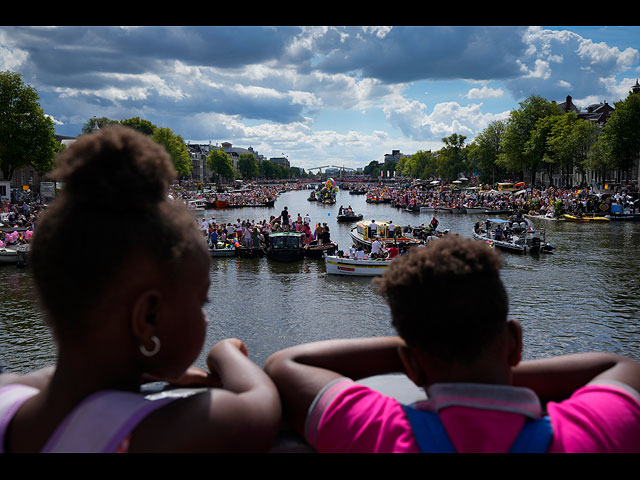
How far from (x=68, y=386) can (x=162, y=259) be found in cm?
42

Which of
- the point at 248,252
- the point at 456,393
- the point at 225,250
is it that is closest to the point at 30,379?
the point at 456,393

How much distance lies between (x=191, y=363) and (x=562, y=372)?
119cm

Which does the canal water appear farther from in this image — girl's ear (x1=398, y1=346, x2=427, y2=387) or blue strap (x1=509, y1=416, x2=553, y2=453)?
blue strap (x1=509, y1=416, x2=553, y2=453)

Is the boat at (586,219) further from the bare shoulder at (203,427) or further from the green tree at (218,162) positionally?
the green tree at (218,162)

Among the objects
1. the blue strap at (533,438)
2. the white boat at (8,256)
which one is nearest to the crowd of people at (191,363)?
the blue strap at (533,438)

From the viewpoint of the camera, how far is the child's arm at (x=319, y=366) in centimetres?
164

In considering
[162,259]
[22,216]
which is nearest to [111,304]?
[162,259]

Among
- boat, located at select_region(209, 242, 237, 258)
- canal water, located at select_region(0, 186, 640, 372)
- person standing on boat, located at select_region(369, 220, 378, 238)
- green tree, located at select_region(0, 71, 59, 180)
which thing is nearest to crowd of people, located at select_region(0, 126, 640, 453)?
canal water, located at select_region(0, 186, 640, 372)

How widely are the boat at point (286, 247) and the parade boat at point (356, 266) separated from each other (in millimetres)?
4760

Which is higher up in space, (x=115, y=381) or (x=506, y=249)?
(x=115, y=381)

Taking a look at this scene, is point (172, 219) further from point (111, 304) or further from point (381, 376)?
point (381, 376)

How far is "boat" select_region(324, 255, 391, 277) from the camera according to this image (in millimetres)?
25531

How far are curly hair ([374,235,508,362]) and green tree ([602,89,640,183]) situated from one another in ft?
225
